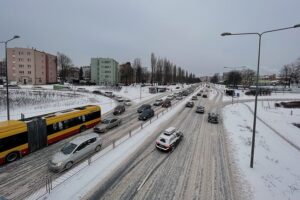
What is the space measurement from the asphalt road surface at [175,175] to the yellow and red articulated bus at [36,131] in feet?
25.6

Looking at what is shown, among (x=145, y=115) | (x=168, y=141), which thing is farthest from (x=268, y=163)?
(x=145, y=115)

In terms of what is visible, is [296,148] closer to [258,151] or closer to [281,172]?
[258,151]

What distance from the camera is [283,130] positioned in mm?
24297

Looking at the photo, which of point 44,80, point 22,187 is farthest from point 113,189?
point 44,80

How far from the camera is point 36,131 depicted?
1472cm

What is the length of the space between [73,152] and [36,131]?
4.95 metres

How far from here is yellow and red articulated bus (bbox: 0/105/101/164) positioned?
1272 centimetres

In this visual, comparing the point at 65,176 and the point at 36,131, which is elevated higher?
the point at 36,131

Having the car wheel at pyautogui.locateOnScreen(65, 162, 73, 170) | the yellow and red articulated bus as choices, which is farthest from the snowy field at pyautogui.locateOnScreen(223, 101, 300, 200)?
the yellow and red articulated bus

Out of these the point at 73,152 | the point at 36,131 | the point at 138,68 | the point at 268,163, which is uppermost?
the point at 138,68

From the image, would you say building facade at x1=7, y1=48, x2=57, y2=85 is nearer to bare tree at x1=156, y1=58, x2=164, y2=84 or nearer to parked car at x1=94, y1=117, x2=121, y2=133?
bare tree at x1=156, y1=58, x2=164, y2=84

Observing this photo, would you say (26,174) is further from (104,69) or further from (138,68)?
(104,69)

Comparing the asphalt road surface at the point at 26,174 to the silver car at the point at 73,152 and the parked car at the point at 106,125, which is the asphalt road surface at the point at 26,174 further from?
the parked car at the point at 106,125

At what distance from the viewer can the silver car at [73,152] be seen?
11453 millimetres
